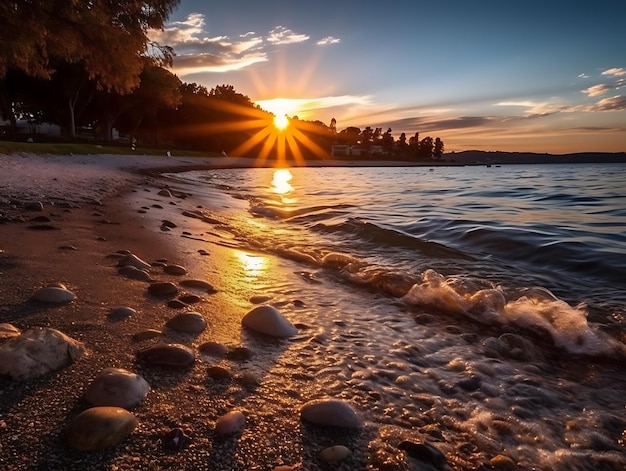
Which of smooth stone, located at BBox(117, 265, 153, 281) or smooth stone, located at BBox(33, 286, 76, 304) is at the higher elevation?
smooth stone, located at BBox(33, 286, 76, 304)

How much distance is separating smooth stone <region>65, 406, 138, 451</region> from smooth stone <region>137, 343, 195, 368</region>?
608 mm

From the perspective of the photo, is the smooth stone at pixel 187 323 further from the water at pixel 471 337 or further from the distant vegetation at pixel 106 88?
the distant vegetation at pixel 106 88

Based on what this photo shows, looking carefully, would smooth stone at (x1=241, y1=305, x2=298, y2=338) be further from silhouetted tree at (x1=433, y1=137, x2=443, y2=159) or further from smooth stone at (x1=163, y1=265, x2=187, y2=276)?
silhouetted tree at (x1=433, y1=137, x2=443, y2=159)

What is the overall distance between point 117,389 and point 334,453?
1.02 metres

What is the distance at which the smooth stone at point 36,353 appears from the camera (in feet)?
6.29

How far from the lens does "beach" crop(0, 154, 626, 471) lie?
173cm

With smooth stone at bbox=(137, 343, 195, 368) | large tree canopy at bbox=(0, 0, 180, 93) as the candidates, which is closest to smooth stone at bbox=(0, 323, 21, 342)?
smooth stone at bbox=(137, 343, 195, 368)

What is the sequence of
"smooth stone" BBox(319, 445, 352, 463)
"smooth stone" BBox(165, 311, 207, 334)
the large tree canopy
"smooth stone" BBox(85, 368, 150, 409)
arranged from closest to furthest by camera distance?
1. "smooth stone" BBox(319, 445, 352, 463)
2. "smooth stone" BBox(85, 368, 150, 409)
3. "smooth stone" BBox(165, 311, 207, 334)
4. the large tree canopy

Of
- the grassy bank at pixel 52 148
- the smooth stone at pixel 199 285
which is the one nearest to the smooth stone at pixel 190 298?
the smooth stone at pixel 199 285

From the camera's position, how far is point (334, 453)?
1714 mm

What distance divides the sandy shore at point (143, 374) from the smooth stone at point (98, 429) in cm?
3

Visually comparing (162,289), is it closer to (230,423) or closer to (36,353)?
→ (36,353)

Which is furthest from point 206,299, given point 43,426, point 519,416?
point 519,416

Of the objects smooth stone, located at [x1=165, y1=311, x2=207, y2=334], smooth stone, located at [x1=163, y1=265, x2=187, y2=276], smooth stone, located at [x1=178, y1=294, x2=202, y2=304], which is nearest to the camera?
smooth stone, located at [x1=165, y1=311, x2=207, y2=334]
